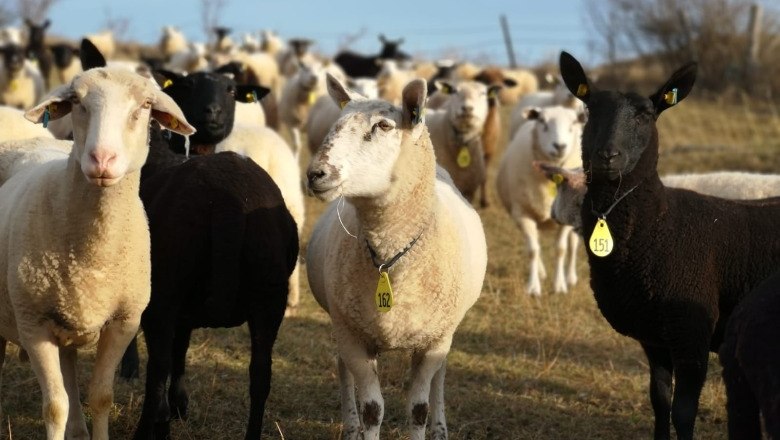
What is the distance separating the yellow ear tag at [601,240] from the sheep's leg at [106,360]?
6.88 feet

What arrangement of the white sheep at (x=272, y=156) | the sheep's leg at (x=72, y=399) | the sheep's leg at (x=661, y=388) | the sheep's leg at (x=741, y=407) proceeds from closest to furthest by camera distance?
1. the sheep's leg at (x=741, y=407)
2. the sheep's leg at (x=72, y=399)
3. the sheep's leg at (x=661, y=388)
4. the white sheep at (x=272, y=156)

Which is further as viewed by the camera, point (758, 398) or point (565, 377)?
point (565, 377)

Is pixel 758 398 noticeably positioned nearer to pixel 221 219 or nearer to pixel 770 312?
pixel 770 312

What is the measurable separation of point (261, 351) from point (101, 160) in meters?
1.40

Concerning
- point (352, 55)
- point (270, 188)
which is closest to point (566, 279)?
point (270, 188)

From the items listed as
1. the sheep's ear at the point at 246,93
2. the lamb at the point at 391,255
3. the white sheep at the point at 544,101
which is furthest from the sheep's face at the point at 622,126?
the white sheep at the point at 544,101

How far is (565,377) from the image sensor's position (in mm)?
6805

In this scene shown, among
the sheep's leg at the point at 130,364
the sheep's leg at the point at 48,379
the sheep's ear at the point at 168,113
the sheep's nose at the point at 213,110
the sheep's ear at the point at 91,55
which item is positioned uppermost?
the sheep's ear at the point at 91,55

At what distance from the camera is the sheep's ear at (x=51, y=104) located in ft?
13.5

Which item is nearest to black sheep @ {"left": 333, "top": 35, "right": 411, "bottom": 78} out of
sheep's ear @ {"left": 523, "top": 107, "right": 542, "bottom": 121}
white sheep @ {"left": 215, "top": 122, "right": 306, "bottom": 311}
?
sheep's ear @ {"left": 523, "top": 107, "right": 542, "bottom": 121}

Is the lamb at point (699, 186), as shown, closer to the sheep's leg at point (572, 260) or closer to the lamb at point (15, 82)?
the sheep's leg at point (572, 260)

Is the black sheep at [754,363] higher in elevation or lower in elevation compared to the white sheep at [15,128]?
lower

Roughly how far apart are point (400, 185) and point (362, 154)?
0.25 m

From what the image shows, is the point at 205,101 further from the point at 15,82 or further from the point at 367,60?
the point at 367,60
